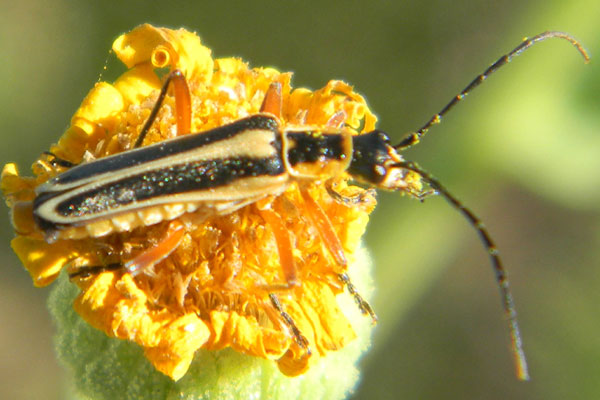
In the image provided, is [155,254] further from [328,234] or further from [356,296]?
[356,296]

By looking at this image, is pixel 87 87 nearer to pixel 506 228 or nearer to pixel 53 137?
pixel 53 137

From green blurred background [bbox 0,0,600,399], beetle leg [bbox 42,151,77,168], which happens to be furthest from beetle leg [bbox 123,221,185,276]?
green blurred background [bbox 0,0,600,399]

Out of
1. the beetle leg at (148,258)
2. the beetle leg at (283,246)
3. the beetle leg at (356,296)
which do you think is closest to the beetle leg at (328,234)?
Answer: the beetle leg at (356,296)

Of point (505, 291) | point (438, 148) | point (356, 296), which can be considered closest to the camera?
point (505, 291)

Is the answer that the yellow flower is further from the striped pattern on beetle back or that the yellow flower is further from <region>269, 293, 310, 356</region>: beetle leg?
the striped pattern on beetle back

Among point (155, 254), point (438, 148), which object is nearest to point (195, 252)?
point (155, 254)

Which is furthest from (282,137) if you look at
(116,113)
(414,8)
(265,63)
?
(414,8)
